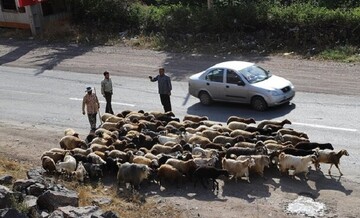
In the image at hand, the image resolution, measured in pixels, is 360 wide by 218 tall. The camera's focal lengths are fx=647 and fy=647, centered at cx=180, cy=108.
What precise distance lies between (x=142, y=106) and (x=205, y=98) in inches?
97.2

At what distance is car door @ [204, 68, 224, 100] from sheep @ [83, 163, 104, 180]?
24.6 feet

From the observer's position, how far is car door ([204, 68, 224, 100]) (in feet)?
80.2

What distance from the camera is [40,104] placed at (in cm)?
2655

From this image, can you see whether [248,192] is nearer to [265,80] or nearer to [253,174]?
[253,174]

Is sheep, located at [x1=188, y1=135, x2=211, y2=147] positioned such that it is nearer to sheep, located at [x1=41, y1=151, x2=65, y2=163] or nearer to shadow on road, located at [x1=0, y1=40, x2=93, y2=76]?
sheep, located at [x1=41, y1=151, x2=65, y2=163]

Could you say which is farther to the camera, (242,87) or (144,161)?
(242,87)

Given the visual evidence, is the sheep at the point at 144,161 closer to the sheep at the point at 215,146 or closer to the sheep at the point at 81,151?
the sheep at the point at 81,151

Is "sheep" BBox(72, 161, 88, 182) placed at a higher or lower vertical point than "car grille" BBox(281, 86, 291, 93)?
lower

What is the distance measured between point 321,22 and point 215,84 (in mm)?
8861

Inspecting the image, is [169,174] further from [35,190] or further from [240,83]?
[240,83]

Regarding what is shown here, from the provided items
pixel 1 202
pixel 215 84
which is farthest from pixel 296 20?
pixel 1 202


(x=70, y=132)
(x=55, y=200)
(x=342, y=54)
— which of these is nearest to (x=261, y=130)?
(x=70, y=132)

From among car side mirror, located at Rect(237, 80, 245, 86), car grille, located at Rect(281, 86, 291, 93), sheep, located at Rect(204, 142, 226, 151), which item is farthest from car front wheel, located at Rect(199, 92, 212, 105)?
sheep, located at Rect(204, 142, 226, 151)

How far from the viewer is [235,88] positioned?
24047mm
